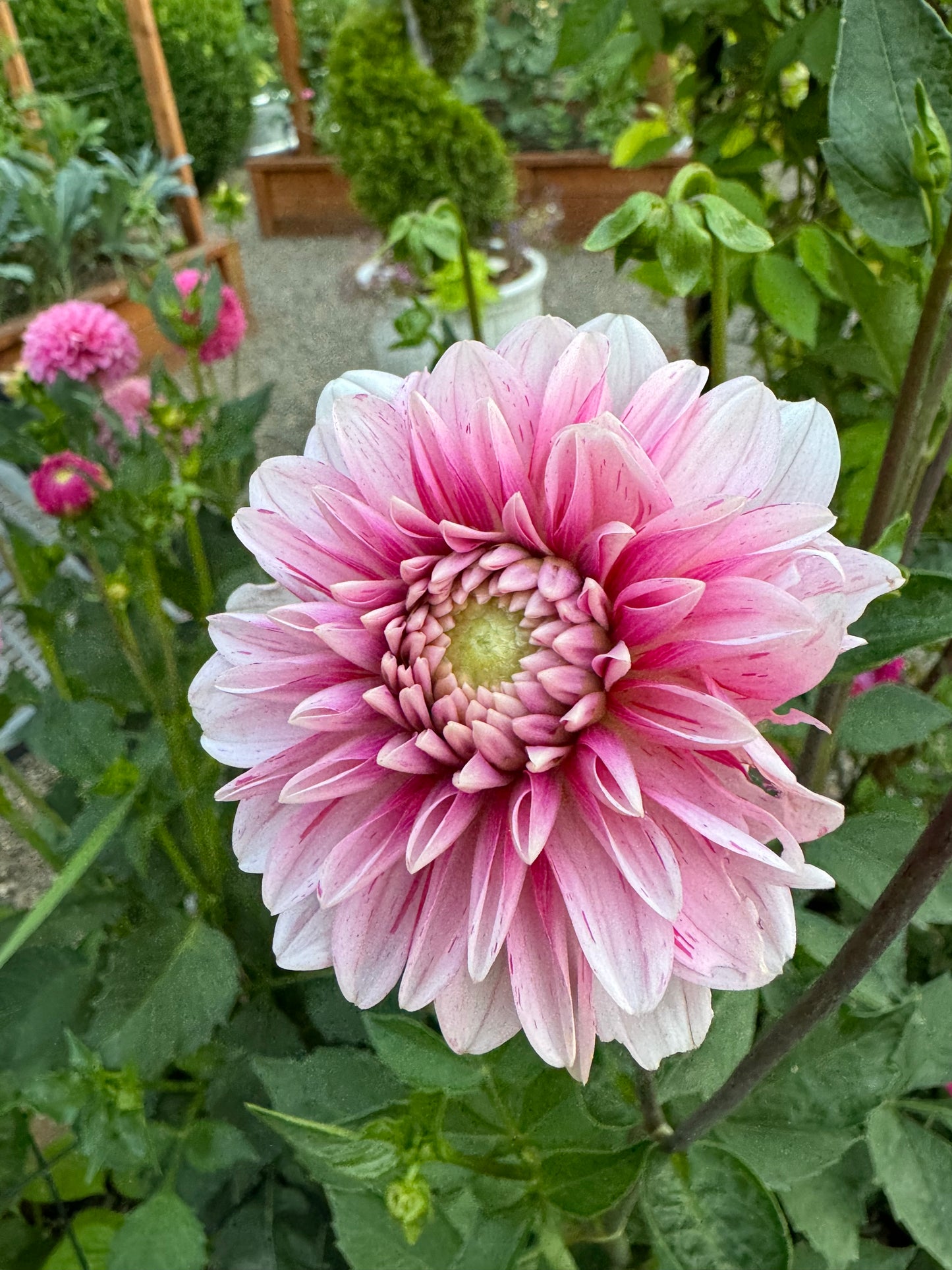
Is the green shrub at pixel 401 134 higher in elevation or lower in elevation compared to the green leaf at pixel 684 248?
lower

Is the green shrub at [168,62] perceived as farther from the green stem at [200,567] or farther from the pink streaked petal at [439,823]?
the pink streaked petal at [439,823]

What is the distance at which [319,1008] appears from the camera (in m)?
0.57

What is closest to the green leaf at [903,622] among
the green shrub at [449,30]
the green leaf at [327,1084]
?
the green leaf at [327,1084]

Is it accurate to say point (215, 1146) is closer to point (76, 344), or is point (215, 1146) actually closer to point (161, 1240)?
point (161, 1240)

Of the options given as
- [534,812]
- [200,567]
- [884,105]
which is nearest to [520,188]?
[200,567]

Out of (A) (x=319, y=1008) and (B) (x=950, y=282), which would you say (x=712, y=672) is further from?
(A) (x=319, y=1008)

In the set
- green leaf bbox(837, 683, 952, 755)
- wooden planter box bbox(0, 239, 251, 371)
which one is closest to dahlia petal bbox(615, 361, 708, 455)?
green leaf bbox(837, 683, 952, 755)

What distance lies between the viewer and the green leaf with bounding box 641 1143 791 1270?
35cm

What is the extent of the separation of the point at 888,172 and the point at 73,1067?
56cm

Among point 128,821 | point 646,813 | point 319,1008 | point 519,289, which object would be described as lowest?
point 519,289

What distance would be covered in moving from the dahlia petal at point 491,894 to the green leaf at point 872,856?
0.21 meters

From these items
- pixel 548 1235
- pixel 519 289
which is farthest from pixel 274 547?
pixel 519 289

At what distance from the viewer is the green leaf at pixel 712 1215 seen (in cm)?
35

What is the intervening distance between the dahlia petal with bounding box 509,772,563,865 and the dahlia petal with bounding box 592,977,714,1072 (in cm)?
6
